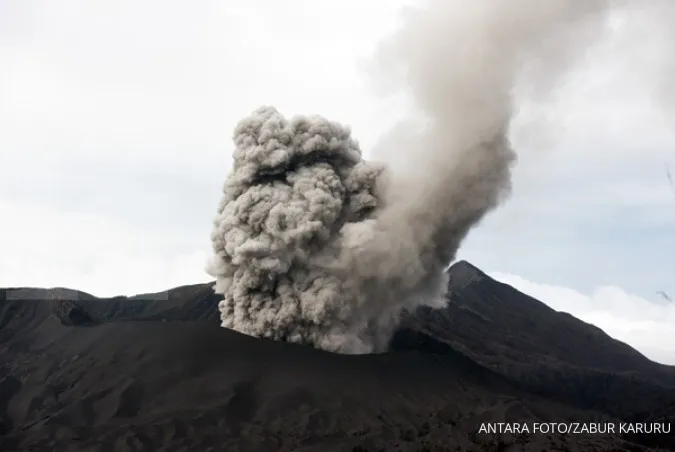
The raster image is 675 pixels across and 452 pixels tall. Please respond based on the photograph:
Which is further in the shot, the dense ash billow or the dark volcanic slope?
the dense ash billow

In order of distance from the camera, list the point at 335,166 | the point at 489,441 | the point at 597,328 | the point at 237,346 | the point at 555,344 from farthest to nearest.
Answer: the point at 597,328, the point at 555,344, the point at 335,166, the point at 237,346, the point at 489,441

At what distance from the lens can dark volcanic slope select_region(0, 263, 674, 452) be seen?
34406 mm

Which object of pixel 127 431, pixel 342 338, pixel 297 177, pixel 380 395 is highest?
pixel 297 177

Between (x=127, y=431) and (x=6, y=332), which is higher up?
(x=6, y=332)

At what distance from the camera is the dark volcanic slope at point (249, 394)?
113 ft

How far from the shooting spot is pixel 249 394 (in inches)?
1567

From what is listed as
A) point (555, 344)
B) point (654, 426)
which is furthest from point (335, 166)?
point (555, 344)

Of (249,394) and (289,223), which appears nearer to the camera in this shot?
(249,394)

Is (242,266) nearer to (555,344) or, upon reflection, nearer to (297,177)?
(297,177)

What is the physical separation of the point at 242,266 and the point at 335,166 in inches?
387

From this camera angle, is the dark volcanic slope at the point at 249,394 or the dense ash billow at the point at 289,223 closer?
the dark volcanic slope at the point at 249,394

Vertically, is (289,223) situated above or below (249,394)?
above

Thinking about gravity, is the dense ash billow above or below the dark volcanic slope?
above

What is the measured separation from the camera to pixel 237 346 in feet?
149
